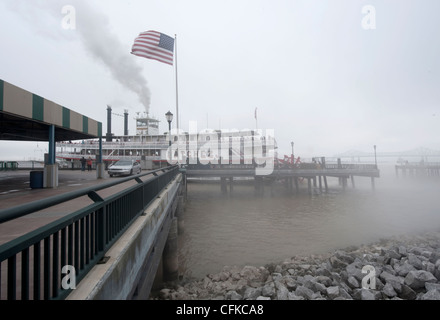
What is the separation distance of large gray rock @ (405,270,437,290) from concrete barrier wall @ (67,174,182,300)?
7.02 metres

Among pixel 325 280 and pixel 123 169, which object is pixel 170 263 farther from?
pixel 123 169

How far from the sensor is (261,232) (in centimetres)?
1254

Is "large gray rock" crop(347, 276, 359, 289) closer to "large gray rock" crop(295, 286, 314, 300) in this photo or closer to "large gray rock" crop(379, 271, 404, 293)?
"large gray rock" crop(379, 271, 404, 293)

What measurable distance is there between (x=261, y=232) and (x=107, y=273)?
10.9 meters

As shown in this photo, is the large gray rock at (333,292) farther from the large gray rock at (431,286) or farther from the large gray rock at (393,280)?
the large gray rock at (431,286)

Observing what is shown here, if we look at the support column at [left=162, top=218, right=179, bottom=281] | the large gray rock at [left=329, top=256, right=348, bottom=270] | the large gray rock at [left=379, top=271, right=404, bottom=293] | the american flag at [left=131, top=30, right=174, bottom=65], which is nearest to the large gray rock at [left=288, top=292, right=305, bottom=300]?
the large gray rock at [left=379, top=271, right=404, bottom=293]

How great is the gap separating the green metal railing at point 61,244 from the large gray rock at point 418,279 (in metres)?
7.43

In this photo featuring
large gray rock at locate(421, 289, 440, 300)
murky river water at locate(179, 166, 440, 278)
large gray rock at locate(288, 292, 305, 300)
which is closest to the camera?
large gray rock at locate(421, 289, 440, 300)

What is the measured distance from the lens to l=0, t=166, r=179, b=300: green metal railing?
64.1 inches

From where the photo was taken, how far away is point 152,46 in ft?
53.9

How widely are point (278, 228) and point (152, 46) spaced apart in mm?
15826
